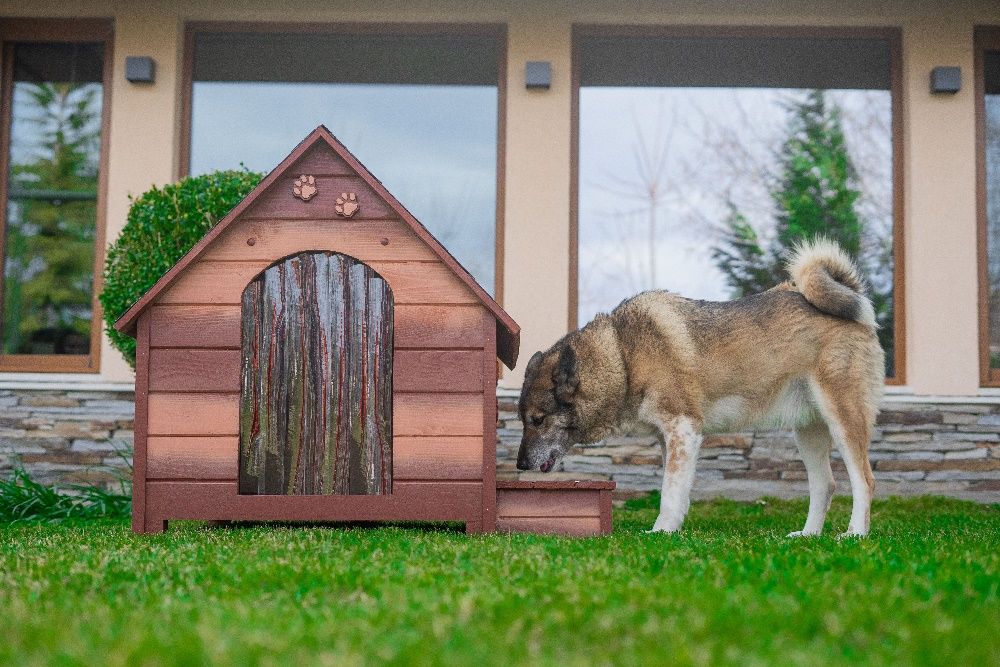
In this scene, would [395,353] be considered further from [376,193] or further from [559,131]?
[559,131]

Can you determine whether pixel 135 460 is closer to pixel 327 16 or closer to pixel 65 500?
pixel 65 500

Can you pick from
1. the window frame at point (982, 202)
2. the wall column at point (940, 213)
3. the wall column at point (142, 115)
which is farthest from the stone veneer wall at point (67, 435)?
the window frame at point (982, 202)

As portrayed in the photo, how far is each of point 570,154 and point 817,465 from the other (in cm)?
365

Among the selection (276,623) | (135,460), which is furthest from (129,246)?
(276,623)

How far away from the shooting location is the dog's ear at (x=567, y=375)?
17.8 ft

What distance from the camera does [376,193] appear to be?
196 inches

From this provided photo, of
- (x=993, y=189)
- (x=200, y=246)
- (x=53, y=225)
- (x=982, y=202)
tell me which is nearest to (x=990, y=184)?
(x=993, y=189)

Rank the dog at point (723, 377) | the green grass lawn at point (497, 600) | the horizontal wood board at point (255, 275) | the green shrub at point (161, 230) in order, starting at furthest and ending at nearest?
the green shrub at point (161, 230)
the dog at point (723, 377)
the horizontal wood board at point (255, 275)
the green grass lawn at point (497, 600)

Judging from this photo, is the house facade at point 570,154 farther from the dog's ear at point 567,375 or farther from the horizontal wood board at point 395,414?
the horizontal wood board at point 395,414

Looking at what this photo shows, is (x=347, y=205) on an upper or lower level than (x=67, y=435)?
upper

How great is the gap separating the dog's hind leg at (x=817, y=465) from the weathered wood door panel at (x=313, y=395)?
254 centimetres

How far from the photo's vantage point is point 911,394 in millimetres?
7879

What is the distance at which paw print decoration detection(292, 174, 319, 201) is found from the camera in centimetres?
496

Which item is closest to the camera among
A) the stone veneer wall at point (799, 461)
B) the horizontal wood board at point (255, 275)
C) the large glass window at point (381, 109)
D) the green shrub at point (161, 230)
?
the horizontal wood board at point (255, 275)
